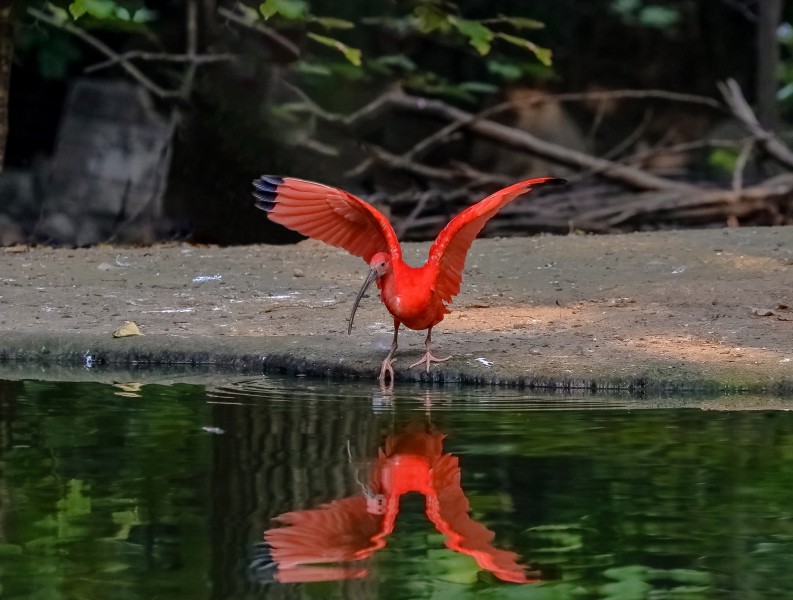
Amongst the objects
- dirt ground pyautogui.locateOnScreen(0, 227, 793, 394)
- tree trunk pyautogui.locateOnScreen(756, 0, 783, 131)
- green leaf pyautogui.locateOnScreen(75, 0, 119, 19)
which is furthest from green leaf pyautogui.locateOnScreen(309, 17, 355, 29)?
tree trunk pyautogui.locateOnScreen(756, 0, 783, 131)

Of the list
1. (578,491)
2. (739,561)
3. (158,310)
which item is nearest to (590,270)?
(158,310)

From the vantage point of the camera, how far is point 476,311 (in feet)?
26.5

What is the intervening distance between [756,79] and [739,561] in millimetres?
8967

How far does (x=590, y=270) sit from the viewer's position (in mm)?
9312

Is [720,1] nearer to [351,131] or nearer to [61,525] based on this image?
[351,131]

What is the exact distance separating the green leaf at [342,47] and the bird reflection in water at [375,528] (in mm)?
7199

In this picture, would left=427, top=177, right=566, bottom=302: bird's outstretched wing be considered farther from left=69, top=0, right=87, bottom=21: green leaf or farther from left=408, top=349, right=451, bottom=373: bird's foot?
left=69, top=0, right=87, bottom=21: green leaf

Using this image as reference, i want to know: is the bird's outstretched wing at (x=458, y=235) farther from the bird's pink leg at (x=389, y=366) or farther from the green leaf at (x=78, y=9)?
the green leaf at (x=78, y=9)

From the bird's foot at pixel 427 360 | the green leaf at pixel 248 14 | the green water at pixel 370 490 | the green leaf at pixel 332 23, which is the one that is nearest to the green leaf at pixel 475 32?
the green leaf at pixel 332 23

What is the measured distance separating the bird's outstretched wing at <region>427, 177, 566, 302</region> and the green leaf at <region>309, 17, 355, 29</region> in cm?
570

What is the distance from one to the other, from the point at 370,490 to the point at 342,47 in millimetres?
7689

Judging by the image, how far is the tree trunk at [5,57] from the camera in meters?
10.6

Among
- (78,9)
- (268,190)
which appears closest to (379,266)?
(268,190)

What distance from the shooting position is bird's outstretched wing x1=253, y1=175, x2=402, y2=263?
6.28m
